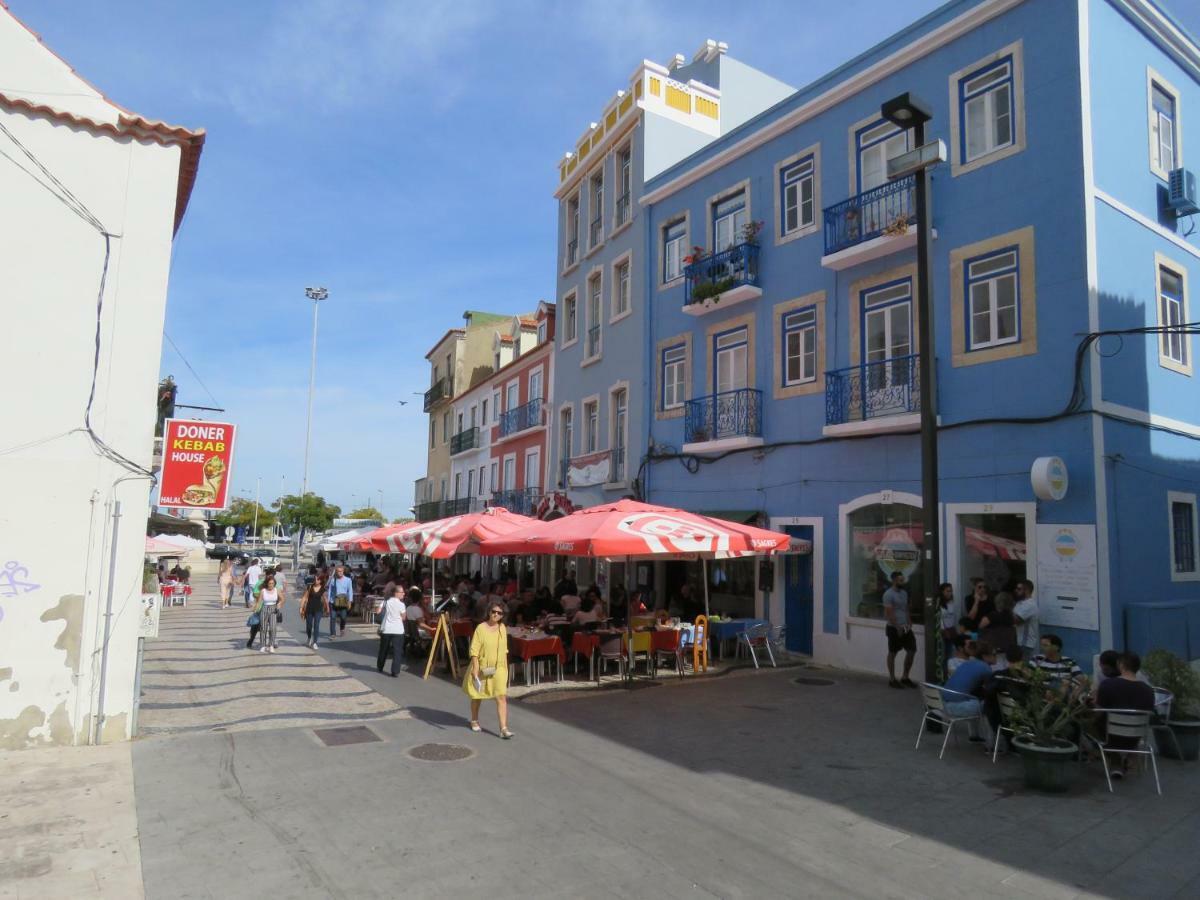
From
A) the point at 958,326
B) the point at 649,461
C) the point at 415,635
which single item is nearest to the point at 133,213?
the point at 415,635

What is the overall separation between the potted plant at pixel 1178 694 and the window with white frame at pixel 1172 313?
6375 millimetres

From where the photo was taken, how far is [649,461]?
20.0 meters

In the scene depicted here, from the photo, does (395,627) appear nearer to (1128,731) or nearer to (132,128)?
(132,128)

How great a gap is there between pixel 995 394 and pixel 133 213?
11963mm

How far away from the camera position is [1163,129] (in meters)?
13.6

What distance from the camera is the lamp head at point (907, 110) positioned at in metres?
9.29

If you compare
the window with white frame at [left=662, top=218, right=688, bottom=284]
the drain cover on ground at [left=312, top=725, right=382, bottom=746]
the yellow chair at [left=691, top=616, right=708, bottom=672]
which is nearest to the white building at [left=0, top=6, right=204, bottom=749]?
the drain cover on ground at [left=312, top=725, right=382, bottom=746]

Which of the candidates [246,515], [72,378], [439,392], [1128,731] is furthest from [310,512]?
[1128,731]

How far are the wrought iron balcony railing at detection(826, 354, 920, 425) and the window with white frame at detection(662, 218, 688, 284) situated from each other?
20.9 feet

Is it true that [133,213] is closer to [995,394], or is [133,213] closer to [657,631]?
[657,631]

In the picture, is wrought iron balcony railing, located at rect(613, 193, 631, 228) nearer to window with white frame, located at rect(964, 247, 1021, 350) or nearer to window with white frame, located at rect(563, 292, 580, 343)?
window with white frame, located at rect(563, 292, 580, 343)

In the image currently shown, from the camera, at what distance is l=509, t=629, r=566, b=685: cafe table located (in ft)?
40.6

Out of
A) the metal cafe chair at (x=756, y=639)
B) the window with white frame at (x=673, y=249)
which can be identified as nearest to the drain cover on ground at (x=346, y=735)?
the metal cafe chair at (x=756, y=639)

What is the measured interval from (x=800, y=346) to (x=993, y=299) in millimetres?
4075
